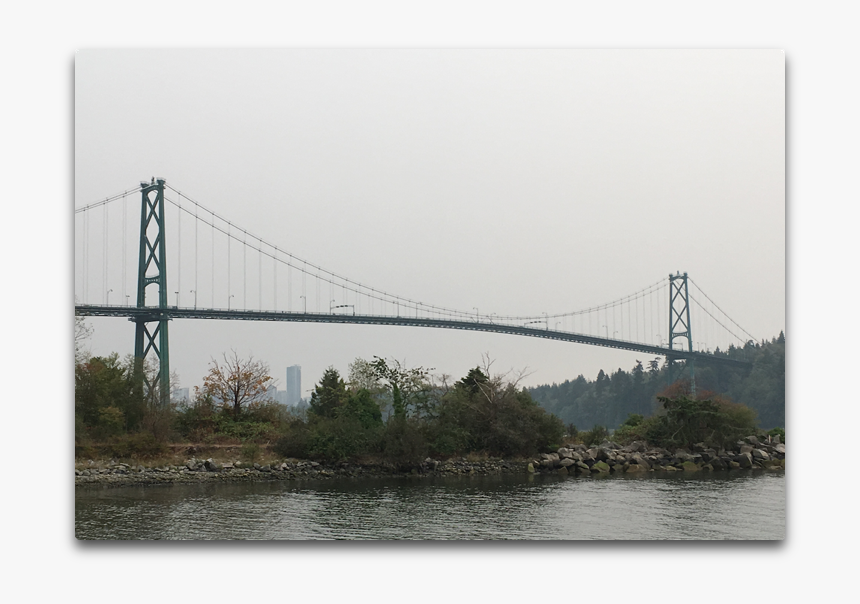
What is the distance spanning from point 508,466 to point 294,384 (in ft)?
16.4

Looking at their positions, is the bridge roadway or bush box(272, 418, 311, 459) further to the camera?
bush box(272, 418, 311, 459)

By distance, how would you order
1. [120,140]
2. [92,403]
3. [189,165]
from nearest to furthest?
[120,140]
[189,165]
[92,403]

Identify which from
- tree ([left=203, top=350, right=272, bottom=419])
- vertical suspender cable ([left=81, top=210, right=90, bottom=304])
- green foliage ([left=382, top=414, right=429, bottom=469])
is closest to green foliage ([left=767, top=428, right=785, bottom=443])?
green foliage ([left=382, top=414, right=429, bottom=469])

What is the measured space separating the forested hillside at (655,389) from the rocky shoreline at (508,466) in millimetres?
752

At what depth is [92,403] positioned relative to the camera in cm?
1002

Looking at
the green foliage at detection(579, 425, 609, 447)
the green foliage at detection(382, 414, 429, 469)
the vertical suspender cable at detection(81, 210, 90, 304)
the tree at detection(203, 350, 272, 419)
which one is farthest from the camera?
the green foliage at detection(579, 425, 609, 447)

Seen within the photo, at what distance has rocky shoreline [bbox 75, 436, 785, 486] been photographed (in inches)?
484

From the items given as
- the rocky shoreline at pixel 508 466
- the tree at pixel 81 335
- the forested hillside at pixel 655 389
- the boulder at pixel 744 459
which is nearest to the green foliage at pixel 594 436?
the rocky shoreline at pixel 508 466

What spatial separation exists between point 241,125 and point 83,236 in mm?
2238

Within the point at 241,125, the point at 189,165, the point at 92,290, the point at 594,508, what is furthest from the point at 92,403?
the point at 594,508

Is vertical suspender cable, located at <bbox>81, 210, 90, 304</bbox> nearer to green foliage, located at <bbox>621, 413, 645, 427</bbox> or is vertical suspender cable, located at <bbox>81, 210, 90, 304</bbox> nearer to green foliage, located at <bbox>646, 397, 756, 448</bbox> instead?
green foliage, located at <bbox>646, 397, 756, 448</bbox>

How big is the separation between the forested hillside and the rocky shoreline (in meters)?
0.75

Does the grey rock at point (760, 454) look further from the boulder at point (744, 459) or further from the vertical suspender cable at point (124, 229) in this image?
the vertical suspender cable at point (124, 229)

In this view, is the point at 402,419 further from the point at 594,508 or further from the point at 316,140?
the point at 316,140
